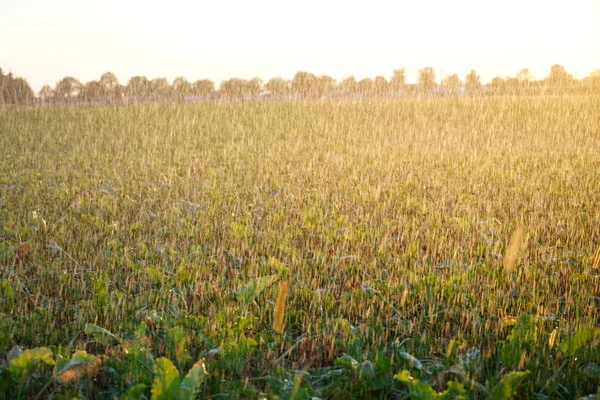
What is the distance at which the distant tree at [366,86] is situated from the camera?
68.1 feet

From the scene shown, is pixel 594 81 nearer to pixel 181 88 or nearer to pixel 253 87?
pixel 253 87

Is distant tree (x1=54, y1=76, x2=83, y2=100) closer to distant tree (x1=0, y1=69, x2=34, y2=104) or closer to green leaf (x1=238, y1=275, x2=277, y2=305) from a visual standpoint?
distant tree (x1=0, y1=69, x2=34, y2=104)

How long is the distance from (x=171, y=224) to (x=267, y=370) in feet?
9.58

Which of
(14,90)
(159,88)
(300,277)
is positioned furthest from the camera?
(14,90)

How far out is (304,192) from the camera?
22.1 ft

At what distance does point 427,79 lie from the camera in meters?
19.9

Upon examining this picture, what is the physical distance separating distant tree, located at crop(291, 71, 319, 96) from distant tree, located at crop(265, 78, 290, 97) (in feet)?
0.95

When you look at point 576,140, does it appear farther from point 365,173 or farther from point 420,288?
point 420,288

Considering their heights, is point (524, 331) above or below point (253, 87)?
below

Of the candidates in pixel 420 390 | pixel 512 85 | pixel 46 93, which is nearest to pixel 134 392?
pixel 420 390

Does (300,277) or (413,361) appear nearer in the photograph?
(413,361)

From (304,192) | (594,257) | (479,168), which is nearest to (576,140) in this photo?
(479,168)

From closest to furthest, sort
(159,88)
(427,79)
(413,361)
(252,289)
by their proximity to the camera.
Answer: (413,361) → (252,289) → (427,79) → (159,88)

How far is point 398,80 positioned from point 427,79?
1.09 m
